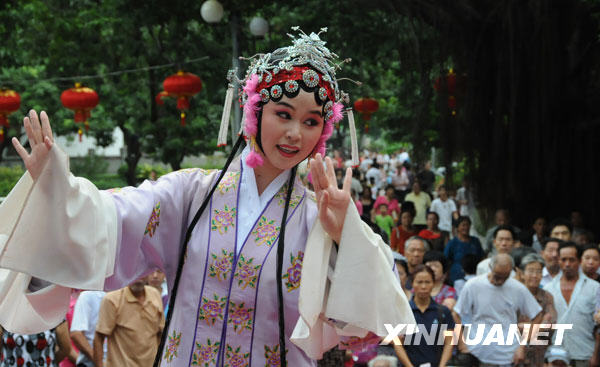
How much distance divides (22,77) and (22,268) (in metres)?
18.4

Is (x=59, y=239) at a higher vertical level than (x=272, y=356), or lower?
higher

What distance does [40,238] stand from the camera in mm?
2840

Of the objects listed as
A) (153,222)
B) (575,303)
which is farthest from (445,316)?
(153,222)

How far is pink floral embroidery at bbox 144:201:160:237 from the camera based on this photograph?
331 cm

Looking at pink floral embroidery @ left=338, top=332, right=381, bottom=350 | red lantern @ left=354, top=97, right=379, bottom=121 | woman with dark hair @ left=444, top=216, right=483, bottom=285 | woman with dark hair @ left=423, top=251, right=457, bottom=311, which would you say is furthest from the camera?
red lantern @ left=354, top=97, right=379, bottom=121

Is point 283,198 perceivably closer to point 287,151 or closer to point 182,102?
point 287,151

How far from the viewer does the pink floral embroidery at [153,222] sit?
3.31m

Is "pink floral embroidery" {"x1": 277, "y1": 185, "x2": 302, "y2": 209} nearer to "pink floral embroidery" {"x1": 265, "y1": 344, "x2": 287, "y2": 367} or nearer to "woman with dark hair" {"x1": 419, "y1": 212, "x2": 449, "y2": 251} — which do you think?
"pink floral embroidery" {"x1": 265, "y1": 344, "x2": 287, "y2": 367}

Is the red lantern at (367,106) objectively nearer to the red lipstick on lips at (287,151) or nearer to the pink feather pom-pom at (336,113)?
the pink feather pom-pom at (336,113)

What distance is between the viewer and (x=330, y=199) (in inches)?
120

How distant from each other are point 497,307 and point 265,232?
149 inches

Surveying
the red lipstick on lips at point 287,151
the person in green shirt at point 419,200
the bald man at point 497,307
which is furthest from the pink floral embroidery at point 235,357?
the person in green shirt at point 419,200

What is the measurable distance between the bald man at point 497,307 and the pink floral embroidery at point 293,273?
3.71 metres

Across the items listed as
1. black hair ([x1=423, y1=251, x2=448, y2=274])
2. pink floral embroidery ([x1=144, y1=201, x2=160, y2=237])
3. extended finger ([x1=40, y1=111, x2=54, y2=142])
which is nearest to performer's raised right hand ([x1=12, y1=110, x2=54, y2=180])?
extended finger ([x1=40, y1=111, x2=54, y2=142])
